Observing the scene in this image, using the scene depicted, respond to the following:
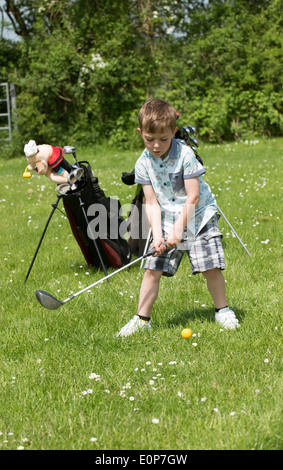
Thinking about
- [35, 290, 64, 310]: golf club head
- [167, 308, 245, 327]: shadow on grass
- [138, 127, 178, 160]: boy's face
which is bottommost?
[167, 308, 245, 327]: shadow on grass

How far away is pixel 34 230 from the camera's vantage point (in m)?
6.73

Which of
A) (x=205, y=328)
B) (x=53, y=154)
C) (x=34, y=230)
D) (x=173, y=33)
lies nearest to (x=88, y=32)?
(x=173, y=33)

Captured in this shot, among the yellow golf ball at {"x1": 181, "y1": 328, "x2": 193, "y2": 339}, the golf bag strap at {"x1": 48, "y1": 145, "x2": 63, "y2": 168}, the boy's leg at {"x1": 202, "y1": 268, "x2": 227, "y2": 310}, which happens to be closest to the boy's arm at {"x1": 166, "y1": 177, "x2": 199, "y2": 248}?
the boy's leg at {"x1": 202, "y1": 268, "x2": 227, "y2": 310}

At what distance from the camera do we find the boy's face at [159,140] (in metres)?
3.19

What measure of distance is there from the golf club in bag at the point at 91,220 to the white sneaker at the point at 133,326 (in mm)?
1083

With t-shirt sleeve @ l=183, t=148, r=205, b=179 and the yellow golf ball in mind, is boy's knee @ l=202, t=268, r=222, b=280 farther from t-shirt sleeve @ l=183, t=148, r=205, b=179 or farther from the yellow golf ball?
t-shirt sleeve @ l=183, t=148, r=205, b=179

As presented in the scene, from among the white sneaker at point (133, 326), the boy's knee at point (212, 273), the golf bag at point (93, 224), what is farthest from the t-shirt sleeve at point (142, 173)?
the golf bag at point (93, 224)

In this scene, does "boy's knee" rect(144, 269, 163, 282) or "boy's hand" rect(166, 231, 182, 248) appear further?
"boy's knee" rect(144, 269, 163, 282)

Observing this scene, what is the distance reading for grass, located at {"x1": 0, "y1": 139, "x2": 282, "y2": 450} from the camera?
2.49m

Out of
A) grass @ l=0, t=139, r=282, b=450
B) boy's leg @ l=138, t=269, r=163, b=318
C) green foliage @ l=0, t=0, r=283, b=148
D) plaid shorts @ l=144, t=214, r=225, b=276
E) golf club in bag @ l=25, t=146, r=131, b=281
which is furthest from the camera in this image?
green foliage @ l=0, t=0, r=283, b=148

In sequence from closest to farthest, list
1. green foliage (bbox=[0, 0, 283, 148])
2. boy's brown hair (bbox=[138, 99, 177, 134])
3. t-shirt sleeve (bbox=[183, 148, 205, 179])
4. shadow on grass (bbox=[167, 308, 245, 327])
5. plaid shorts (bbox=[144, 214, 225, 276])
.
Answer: boy's brown hair (bbox=[138, 99, 177, 134]) → t-shirt sleeve (bbox=[183, 148, 205, 179]) → plaid shorts (bbox=[144, 214, 225, 276]) → shadow on grass (bbox=[167, 308, 245, 327]) → green foliage (bbox=[0, 0, 283, 148])
